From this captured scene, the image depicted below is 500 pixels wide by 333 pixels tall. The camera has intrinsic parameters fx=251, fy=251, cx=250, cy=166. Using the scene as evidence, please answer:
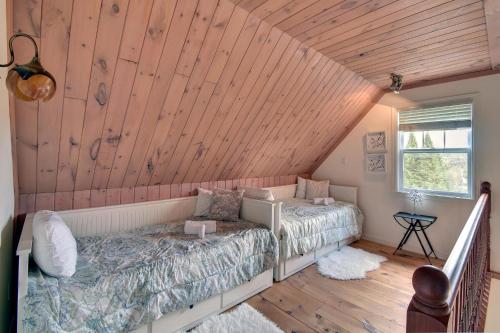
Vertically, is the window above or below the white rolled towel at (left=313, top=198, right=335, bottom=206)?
above

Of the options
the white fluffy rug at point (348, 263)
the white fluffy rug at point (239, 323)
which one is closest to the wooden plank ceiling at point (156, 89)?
the white fluffy rug at point (239, 323)

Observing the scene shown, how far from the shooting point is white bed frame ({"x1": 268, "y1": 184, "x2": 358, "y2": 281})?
282 centimetres

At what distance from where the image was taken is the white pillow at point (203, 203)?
10.5 ft

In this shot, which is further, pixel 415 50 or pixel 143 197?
pixel 143 197

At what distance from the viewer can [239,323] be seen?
2102 millimetres

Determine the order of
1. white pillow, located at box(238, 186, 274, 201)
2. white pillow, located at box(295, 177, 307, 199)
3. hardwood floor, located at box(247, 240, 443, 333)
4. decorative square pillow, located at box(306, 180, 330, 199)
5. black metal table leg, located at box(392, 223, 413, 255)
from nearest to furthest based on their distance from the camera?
hardwood floor, located at box(247, 240, 443, 333) < white pillow, located at box(238, 186, 274, 201) < black metal table leg, located at box(392, 223, 413, 255) < decorative square pillow, located at box(306, 180, 330, 199) < white pillow, located at box(295, 177, 307, 199)

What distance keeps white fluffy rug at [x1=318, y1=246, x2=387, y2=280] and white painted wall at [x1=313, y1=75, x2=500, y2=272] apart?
27.2 inches

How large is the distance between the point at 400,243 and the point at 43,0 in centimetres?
457

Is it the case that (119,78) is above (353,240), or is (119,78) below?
above

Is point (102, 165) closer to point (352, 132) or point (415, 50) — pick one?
point (415, 50)

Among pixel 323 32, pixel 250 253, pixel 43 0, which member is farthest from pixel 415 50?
pixel 43 0

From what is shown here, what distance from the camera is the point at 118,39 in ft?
5.60

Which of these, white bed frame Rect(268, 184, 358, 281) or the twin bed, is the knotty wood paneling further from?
white bed frame Rect(268, 184, 358, 281)

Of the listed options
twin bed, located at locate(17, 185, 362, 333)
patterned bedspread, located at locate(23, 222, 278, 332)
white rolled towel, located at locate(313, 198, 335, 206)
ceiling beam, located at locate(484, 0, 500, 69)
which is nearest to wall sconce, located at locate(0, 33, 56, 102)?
twin bed, located at locate(17, 185, 362, 333)
